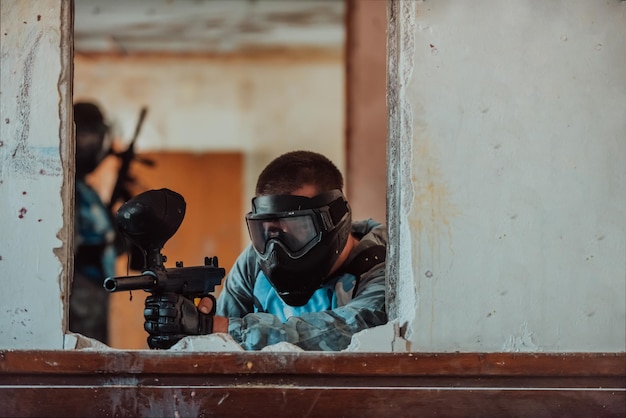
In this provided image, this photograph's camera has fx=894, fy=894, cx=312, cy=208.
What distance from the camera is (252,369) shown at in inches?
88.1

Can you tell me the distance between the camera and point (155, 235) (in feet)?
8.07

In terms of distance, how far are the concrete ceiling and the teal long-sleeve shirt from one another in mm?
3853

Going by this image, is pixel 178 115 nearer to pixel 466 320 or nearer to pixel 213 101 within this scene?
pixel 213 101

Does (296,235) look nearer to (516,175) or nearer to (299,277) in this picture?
(299,277)

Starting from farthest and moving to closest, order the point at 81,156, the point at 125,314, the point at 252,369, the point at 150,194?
the point at 125,314 → the point at 81,156 → the point at 150,194 → the point at 252,369

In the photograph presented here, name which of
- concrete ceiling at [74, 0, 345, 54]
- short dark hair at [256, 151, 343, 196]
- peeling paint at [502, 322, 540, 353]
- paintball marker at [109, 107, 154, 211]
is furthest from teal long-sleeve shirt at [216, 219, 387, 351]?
concrete ceiling at [74, 0, 345, 54]

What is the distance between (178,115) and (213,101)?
37 centimetres

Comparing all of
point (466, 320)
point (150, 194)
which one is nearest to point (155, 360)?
point (150, 194)

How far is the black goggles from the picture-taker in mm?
2754

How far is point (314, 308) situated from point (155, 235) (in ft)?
2.60

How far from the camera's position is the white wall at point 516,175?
2264mm

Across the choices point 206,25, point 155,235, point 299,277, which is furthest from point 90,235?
point 155,235

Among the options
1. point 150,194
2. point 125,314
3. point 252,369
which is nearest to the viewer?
point 252,369

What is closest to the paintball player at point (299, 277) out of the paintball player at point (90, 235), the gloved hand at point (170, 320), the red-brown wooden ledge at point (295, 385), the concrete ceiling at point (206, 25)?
the gloved hand at point (170, 320)
